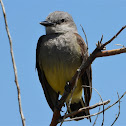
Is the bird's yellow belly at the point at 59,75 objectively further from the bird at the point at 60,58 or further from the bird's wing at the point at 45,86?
the bird's wing at the point at 45,86

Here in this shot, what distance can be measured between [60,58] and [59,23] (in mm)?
927

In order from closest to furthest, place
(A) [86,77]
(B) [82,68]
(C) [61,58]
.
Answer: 1. (B) [82,68]
2. (C) [61,58]
3. (A) [86,77]

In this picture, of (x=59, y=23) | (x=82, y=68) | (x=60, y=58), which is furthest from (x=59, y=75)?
(x=82, y=68)

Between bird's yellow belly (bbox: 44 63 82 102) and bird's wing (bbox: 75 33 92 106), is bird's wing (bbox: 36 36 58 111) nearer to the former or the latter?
bird's yellow belly (bbox: 44 63 82 102)

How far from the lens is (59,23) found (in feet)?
19.2

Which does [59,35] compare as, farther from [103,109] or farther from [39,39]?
[103,109]

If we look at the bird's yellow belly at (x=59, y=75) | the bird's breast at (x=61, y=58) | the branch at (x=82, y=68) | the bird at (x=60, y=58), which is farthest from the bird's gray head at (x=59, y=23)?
the branch at (x=82, y=68)

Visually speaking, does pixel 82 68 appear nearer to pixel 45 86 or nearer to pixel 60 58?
pixel 60 58

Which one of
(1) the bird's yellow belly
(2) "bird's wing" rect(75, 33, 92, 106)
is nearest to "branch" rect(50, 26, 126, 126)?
(1) the bird's yellow belly

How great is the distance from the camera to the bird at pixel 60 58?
17.3 ft

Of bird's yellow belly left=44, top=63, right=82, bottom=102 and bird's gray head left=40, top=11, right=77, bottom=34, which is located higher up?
bird's gray head left=40, top=11, right=77, bottom=34

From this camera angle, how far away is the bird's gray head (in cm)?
567

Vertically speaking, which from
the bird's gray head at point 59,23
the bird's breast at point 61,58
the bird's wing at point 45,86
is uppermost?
the bird's gray head at point 59,23

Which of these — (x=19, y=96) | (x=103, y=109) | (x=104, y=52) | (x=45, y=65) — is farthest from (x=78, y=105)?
(x=19, y=96)
